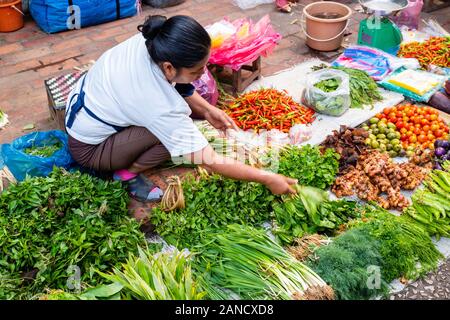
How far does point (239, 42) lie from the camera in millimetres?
4488

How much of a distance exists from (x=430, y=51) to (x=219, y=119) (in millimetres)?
2703

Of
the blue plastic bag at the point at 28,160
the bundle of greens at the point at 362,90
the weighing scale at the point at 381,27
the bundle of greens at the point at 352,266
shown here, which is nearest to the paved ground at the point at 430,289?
the bundle of greens at the point at 352,266

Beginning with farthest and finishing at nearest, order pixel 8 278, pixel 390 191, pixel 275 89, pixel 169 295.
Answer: pixel 275 89, pixel 390 191, pixel 8 278, pixel 169 295

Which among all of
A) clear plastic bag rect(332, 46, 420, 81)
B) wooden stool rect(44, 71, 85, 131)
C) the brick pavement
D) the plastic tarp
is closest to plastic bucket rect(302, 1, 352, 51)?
the brick pavement

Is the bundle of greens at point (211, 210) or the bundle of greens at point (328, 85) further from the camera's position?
the bundle of greens at point (328, 85)

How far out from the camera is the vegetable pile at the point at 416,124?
161 inches

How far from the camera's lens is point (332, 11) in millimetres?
5441

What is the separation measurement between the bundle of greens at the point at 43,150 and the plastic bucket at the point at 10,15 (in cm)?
273

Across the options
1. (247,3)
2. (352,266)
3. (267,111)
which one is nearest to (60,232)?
(352,266)

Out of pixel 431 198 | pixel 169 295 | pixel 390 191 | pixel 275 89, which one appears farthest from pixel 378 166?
pixel 169 295

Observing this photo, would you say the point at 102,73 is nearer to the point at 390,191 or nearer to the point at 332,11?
the point at 390,191

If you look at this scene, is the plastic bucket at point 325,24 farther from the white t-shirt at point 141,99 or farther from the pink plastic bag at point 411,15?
the white t-shirt at point 141,99

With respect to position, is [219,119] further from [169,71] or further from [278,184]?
[169,71]
